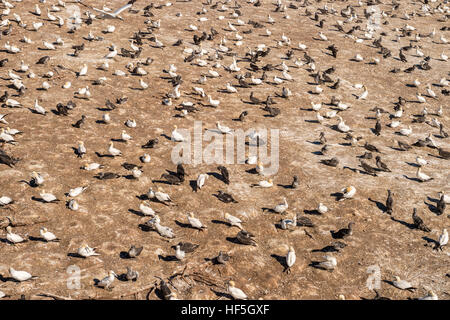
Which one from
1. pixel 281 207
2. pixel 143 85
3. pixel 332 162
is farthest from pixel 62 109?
pixel 332 162

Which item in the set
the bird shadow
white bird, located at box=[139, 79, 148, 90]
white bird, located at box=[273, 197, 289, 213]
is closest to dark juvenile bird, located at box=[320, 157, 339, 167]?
white bird, located at box=[273, 197, 289, 213]

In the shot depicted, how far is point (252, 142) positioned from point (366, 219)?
375 inches

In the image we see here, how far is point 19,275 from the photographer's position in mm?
15867

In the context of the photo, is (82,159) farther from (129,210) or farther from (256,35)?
(256,35)

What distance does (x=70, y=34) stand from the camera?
40.2 metres

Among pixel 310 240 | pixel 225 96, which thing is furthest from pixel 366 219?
pixel 225 96

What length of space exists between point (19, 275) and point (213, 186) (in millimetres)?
10954

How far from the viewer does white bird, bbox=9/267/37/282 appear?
15742 mm

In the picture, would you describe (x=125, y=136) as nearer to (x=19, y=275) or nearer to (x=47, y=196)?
(x=47, y=196)

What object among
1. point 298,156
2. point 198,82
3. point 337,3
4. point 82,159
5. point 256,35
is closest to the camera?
point 82,159

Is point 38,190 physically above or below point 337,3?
below

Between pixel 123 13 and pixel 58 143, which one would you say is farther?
pixel 123 13

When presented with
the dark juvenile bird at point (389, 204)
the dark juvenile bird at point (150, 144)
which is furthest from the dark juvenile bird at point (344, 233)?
the dark juvenile bird at point (150, 144)

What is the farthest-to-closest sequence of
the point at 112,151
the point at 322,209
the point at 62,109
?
the point at 62,109
the point at 112,151
the point at 322,209
